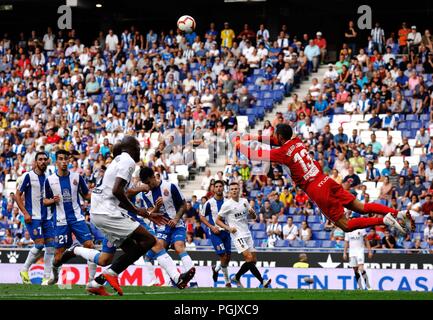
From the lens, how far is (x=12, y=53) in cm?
4353

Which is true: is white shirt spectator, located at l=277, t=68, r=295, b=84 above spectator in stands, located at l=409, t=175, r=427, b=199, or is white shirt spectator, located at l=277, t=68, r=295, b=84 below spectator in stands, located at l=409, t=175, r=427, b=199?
above

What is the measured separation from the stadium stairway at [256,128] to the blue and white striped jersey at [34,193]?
1110 centimetres

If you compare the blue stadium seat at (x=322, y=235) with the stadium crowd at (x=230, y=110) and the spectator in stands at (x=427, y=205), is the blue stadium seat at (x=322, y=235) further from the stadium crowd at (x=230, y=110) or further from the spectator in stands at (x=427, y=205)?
the spectator in stands at (x=427, y=205)

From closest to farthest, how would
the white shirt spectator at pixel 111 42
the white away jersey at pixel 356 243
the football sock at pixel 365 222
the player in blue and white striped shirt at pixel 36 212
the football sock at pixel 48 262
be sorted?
1. the football sock at pixel 365 222
2. the football sock at pixel 48 262
3. the player in blue and white striped shirt at pixel 36 212
4. the white away jersey at pixel 356 243
5. the white shirt spectator at pixel 111 42

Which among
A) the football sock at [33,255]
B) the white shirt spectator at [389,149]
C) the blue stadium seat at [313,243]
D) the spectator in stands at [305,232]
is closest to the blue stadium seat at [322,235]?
the spectator in stands at [305,232]

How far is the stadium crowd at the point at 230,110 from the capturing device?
2659 cm

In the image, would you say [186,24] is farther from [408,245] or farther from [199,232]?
[408,245]

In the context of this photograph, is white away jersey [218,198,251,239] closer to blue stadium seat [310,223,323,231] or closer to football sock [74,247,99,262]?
football sock [74,247,99,262]

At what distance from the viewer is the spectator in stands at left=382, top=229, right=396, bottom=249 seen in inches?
924

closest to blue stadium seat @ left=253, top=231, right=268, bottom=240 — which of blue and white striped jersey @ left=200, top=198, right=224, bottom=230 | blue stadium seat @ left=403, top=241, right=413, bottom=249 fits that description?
blue stadium seat @ left=403, top=241, right=413, bottom=249

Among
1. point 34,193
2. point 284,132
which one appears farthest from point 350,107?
point 284,132

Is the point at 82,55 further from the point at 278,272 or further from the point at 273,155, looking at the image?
the point at 273,155

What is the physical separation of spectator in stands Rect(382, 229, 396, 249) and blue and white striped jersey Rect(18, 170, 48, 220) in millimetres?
9105

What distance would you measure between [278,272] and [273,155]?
8335mm
